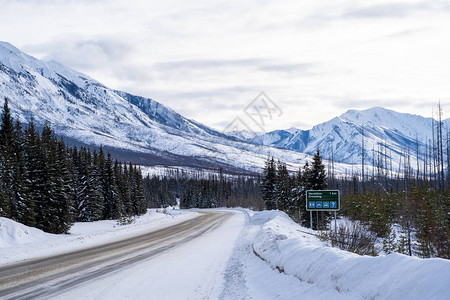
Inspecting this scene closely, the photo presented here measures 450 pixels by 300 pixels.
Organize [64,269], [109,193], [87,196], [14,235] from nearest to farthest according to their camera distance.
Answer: [64,269] → [14,235] → [87,196] → [109,193]

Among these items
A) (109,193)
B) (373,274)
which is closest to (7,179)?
(109,193)

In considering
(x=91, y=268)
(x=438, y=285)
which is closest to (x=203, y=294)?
(x=91, y=268)

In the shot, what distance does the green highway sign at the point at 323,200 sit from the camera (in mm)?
26922

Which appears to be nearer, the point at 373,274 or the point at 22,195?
the point at 373,274

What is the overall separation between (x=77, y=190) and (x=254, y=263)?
3811cm

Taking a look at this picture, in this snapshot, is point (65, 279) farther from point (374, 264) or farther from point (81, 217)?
point (81, 217)

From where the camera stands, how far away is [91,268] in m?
12.6

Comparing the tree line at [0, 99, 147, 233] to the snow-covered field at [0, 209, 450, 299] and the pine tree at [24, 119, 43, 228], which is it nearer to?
the pine tree at [24, 119, 43, 228]

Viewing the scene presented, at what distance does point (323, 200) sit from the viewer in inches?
1065

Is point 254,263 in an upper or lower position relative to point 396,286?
lower

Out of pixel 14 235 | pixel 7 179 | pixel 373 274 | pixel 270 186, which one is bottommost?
pixel 14 235

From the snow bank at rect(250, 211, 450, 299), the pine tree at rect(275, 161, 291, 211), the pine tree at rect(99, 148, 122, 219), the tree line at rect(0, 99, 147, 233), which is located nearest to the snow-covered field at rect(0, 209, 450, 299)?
the snow bank at rect(250, 211, 450, 299)

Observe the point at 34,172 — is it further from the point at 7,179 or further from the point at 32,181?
the point at 7,179

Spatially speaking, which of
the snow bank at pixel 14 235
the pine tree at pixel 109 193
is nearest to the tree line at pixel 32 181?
the snow bank at pixel 14 235
